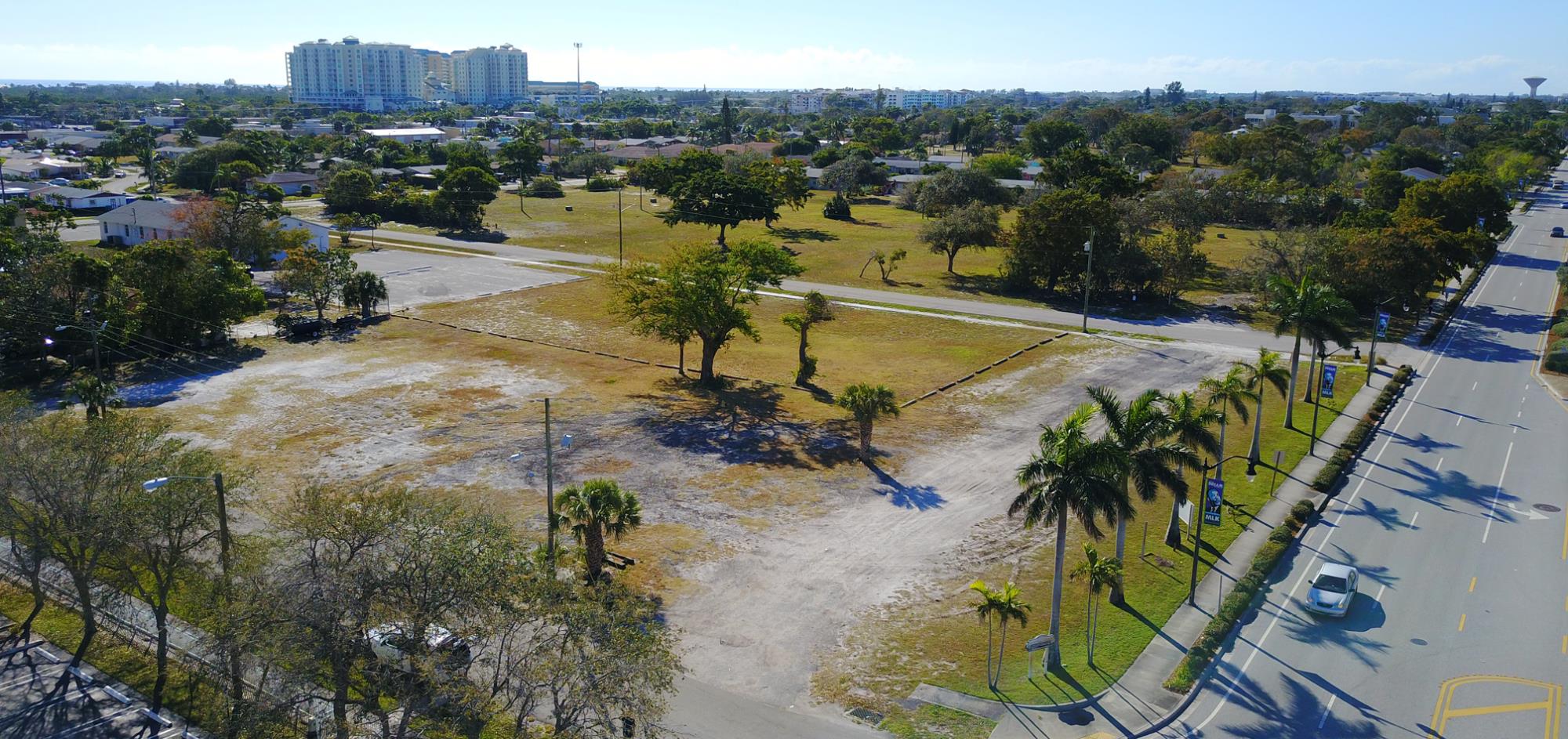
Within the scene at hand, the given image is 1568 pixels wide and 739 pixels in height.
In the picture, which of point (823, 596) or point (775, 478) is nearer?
point (823, 596)

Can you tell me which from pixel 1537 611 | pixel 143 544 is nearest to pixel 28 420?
pixel 143 544

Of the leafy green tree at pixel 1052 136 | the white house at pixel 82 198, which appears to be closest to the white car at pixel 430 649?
the white house at pixel 82 198

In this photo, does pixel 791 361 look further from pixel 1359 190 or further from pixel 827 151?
pixel 827 151

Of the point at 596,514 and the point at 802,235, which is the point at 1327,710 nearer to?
the point at 596,514

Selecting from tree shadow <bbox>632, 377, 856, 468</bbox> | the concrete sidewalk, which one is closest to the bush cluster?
the concrete sidewalk

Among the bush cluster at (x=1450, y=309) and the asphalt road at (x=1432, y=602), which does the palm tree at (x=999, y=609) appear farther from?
the bush cluster at (x=1450, y=309)

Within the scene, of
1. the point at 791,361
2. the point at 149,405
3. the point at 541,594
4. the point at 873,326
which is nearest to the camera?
the point at 541,594

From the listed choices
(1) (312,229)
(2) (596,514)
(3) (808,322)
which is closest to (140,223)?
(1) (312,229)
